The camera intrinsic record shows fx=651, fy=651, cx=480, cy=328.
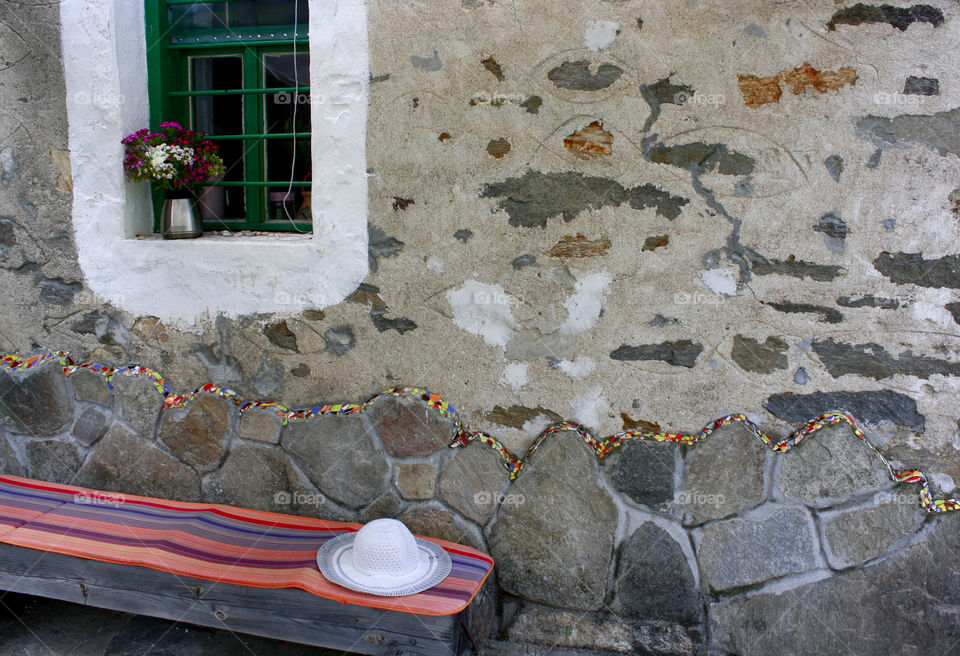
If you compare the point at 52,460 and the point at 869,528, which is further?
the point at 52,460

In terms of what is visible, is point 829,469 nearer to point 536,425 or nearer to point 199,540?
point 536,425

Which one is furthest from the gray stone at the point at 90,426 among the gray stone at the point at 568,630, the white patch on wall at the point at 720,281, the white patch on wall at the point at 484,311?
the white patch on wall at the point at 720,281

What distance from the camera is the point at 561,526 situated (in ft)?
7.44

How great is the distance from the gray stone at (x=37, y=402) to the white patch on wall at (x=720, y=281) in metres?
2.56

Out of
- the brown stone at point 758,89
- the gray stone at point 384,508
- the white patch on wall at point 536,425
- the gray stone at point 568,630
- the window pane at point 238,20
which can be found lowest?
the gray stone at point 568,630

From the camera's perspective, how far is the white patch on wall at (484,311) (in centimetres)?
227

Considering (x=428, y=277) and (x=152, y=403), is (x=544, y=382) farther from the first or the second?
(x=152, y=403)

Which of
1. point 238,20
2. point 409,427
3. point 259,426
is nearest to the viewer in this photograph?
point 409,427

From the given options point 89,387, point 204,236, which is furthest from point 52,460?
point 204,236

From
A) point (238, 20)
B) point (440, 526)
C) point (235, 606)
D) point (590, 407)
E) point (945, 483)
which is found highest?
point (238, 20)

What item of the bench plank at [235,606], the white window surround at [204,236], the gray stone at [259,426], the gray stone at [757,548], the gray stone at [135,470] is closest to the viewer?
the bench plank at [235,606]

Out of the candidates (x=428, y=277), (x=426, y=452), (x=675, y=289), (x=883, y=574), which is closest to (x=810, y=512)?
(x=883, y=574)

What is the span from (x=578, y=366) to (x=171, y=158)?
1.77 meters

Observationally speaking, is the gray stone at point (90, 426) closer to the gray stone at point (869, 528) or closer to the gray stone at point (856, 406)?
the gray stone at point (856, 406)
